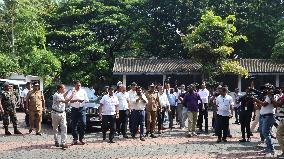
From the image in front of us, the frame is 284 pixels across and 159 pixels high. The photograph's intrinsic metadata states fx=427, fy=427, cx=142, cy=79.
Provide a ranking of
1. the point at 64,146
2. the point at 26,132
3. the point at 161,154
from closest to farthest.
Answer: the point at 161,154 < the point at 64,146 < the point at 26,132

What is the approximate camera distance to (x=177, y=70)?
125ft

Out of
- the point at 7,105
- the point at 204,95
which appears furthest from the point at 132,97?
the point at 7,105

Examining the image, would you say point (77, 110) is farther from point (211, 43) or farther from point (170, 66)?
point (170, 66)

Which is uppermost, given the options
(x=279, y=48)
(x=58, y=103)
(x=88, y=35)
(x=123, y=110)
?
(x=88, y=35)

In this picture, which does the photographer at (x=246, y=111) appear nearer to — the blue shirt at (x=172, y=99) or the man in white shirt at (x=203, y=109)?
the man in white shirt at (x=203, y=109)

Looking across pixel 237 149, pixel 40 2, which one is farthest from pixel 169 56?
pixel 237 149

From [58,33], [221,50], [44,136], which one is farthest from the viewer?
[58,33]

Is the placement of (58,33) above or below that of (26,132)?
above

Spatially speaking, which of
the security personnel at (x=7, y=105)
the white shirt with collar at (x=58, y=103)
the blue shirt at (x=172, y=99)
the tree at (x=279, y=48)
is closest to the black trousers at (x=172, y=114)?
the blue shirt at (x=172, y=99)

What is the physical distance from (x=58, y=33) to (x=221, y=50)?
14.8 metres

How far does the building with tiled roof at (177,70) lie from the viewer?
38.2 meters

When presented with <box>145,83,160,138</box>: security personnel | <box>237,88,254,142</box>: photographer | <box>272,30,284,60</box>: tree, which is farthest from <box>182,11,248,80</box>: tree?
<box>237,88,254,142</box>: photographer

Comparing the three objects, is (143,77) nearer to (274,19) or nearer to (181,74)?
(181,74)

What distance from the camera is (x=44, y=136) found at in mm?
14828
